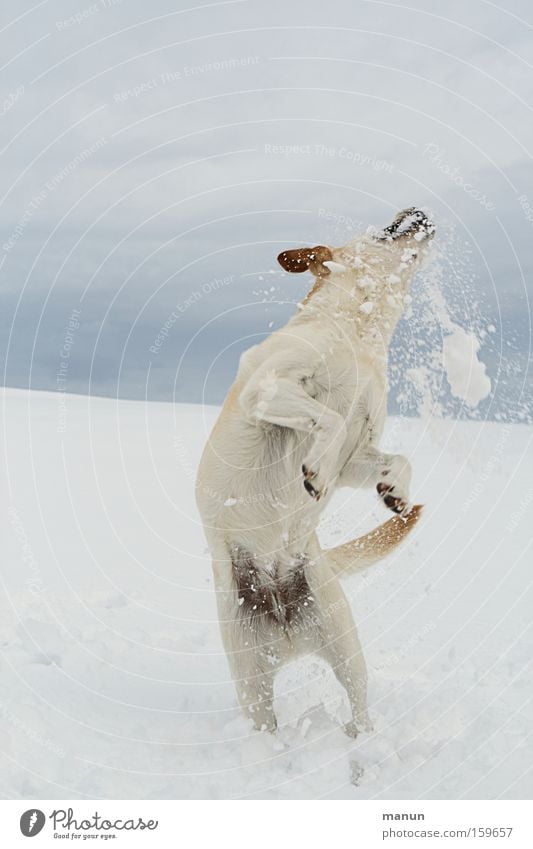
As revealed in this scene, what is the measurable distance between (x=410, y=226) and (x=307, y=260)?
3.14ft

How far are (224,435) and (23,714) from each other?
10.5ft

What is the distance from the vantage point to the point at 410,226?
7.13 meters

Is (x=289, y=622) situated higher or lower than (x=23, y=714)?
higher

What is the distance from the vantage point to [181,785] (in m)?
6.39

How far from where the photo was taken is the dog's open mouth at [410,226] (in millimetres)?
7082

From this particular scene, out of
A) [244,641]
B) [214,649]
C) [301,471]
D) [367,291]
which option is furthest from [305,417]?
[214,649]

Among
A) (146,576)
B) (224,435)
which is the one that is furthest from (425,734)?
(146,576)

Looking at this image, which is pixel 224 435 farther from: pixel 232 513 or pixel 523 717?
pixel 523 717

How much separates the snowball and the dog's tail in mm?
1233

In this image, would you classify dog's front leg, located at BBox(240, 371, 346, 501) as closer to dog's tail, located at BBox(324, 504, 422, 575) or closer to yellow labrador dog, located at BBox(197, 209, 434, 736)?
yellow labrador dog, located at BBox(197, 209, 434, 736)

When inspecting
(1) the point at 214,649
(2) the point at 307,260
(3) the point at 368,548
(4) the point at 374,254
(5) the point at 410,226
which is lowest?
(1) the point at 214,649

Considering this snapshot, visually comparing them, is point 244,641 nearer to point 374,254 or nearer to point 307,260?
point 307,260

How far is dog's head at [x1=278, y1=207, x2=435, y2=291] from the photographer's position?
22.7ft

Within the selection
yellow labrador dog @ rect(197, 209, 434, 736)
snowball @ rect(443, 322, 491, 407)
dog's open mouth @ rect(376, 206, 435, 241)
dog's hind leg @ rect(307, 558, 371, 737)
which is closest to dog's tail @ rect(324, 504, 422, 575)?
yellow labrador dog @ rect(197, 209, 434, 736)
